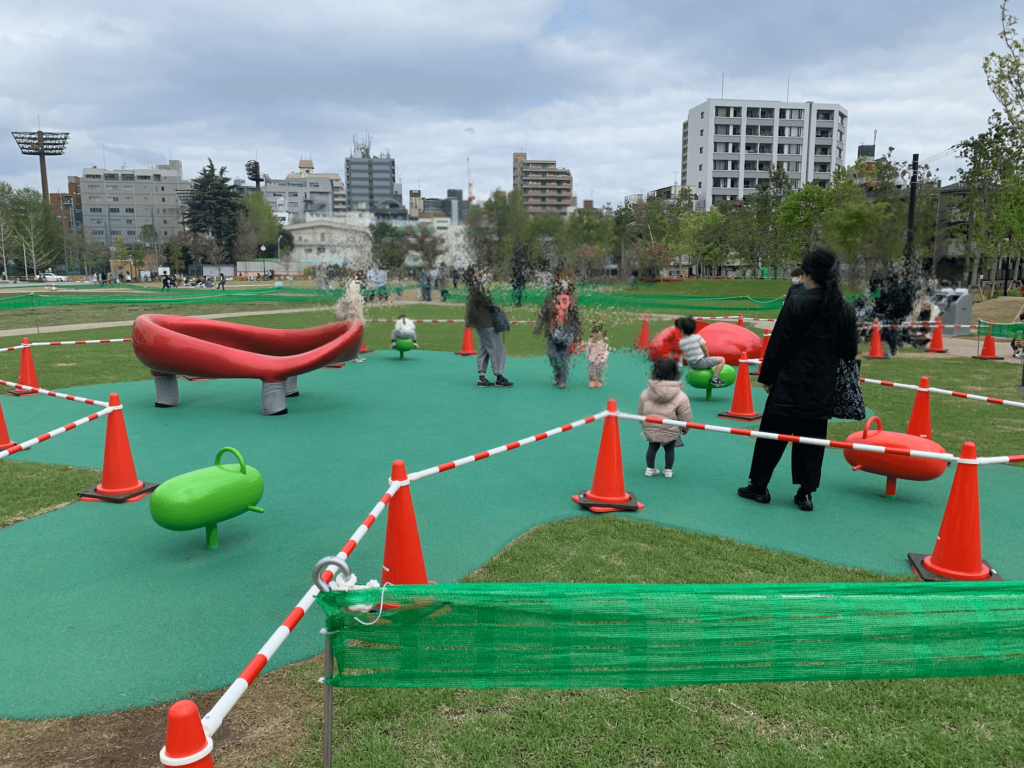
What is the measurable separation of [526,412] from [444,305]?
2378 cm

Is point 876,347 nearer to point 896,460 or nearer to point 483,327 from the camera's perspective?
point 483,327

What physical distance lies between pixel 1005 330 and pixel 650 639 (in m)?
22.3

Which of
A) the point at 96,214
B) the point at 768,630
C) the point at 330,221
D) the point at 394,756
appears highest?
the point at 96,214

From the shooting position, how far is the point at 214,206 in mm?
71312

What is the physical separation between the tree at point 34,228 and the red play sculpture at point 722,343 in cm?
7954

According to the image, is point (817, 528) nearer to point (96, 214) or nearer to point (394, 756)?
point (394, 756)

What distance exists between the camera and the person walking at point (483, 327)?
11.5 meters

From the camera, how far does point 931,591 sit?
2.49 m

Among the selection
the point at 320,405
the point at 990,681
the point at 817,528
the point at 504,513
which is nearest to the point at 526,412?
the point at 320,405

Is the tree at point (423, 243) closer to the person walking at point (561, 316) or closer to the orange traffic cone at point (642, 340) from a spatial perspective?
the orange traffic cone at point (642, 340)

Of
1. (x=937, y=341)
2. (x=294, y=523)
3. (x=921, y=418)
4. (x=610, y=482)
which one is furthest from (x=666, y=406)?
(x=937, y=341)

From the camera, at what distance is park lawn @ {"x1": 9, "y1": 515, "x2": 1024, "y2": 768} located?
285cm

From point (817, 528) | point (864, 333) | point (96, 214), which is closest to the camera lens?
point (817, 528)

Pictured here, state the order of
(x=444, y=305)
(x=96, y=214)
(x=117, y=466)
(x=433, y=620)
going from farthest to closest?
(x=96, y=214)
(x=444, y=305)
(x=117, y=466)
(x=433, y=620)
